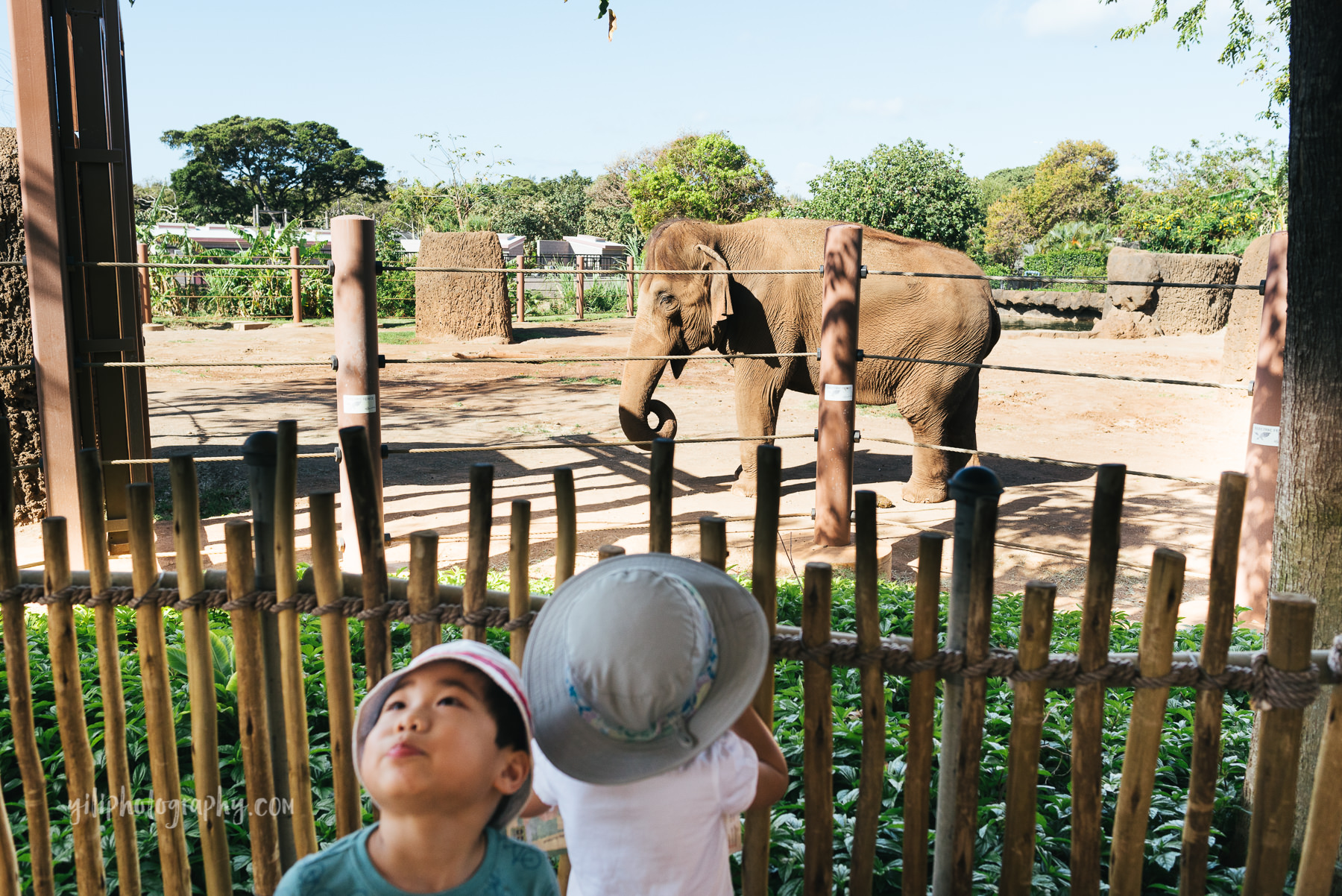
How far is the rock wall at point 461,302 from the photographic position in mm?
15250

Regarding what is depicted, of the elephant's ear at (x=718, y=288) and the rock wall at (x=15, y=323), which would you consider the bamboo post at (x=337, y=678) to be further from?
the elephant's ear at (x=718, y=288)

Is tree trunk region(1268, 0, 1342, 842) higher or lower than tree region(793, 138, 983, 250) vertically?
lower

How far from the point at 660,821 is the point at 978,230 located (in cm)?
3548


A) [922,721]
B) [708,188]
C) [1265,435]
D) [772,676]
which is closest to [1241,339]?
[1265,435]

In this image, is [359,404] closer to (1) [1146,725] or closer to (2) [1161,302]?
(1) [1146,725]

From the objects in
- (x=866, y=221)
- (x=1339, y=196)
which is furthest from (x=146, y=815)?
(x=866, y=221)

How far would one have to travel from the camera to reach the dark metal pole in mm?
1897

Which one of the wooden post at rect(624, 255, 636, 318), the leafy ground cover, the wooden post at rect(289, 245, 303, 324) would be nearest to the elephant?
the leafy ground cover

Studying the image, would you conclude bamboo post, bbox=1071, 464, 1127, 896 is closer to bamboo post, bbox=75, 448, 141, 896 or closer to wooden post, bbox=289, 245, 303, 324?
bamboo post, bbox=75, 448, 141, 896

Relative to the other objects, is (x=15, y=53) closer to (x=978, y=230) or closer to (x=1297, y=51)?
(x=1297, y=51)

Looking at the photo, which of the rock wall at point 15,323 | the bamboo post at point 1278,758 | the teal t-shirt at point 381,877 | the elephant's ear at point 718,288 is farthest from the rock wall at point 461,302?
the teal t-shirt at point 381,877

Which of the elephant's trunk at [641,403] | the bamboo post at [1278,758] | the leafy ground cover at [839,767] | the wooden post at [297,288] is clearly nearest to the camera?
the bamboo post at [1278,758]

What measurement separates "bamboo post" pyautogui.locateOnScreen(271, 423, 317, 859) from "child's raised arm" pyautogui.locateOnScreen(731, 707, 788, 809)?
83 cm

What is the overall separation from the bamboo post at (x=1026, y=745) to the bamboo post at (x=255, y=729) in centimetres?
119
